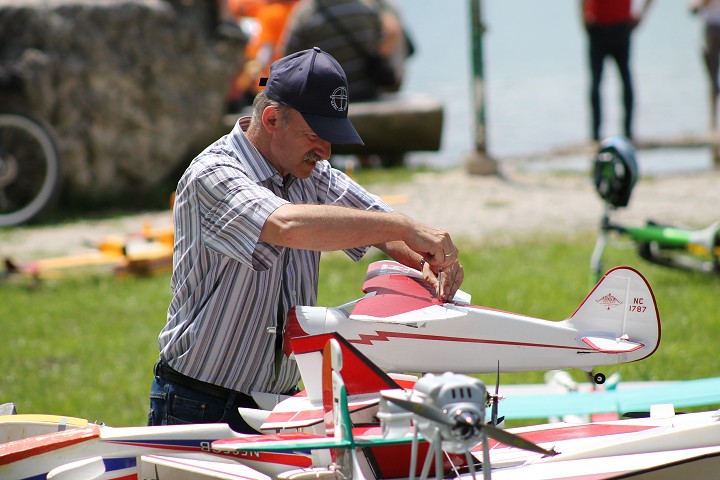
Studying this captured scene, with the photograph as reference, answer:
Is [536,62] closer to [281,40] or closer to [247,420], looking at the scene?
[281,40]

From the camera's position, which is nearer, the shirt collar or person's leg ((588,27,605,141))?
the shirt collar

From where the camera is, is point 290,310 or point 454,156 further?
point 454,156

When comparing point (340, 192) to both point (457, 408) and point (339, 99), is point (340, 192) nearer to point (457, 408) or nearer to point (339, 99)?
point (339, 99)

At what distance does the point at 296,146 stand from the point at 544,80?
17441 millimetres

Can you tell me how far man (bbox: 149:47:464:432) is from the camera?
113 inches

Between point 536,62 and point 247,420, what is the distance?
20285mm

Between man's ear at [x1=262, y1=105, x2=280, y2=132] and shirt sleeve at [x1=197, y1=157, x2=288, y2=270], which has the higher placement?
man's ear at [x1=262, y1=105, x2=280, y2=132]

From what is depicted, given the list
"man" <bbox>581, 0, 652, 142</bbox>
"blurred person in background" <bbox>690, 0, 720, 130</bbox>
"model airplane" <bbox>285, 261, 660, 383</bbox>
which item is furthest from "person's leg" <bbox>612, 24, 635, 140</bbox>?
"model airplane" <bbox>285, 261, 660, 383</bbox>

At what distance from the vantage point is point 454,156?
44.3 feet

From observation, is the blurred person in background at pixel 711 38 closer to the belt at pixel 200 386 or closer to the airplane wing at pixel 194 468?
the belt at pixel 200 386

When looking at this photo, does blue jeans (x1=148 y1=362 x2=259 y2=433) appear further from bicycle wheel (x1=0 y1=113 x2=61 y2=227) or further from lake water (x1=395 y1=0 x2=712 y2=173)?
lake water (x1=395 y1=0 x2=712 y2=173)

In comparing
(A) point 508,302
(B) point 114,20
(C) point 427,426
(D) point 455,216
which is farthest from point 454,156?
(C) point 427,426

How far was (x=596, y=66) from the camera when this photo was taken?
1139 cm

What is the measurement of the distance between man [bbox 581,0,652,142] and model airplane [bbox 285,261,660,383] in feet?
28.6
